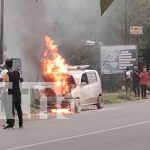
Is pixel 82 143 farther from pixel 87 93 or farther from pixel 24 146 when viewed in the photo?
pixel 87 93

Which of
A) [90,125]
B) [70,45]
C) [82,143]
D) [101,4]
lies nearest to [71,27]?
[70,45]

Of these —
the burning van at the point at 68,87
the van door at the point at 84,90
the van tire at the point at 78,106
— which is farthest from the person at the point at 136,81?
the van tire at the point at 78,106

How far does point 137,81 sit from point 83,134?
14209 mm

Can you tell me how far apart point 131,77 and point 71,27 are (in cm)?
390

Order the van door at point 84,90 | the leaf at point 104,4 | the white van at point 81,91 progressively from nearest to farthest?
the leaf at point 104,4 → the white van at point 81,91 → the van door at point 84,90

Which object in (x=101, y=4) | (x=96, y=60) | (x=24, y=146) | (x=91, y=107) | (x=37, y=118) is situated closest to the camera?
(x=101, y=4)

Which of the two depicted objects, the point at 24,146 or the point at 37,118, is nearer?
the point at 24,146

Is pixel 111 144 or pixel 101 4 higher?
pixel 101 4

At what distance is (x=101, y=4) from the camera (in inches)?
92.3

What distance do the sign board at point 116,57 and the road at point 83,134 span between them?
964 cm

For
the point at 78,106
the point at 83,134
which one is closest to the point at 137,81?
the point at 78,106

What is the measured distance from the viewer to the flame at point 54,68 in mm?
18953

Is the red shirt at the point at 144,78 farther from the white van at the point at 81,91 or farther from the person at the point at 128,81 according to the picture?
the white van at the point at 81,91

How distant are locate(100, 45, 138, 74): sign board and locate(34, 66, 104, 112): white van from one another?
602 cm
